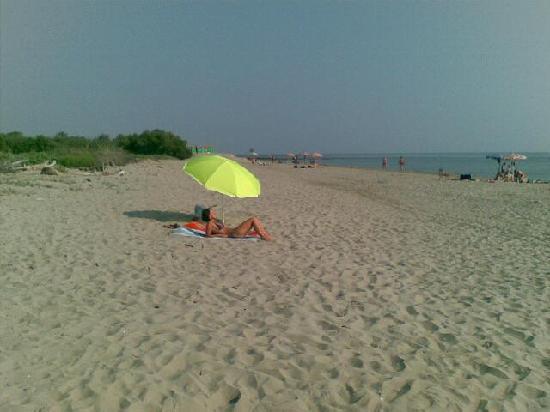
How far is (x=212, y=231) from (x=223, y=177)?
1.09 metres

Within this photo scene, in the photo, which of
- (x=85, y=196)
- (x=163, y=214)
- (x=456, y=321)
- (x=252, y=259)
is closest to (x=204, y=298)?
(x=252, y=259)

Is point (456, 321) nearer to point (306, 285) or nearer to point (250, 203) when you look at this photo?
point (306, 285)

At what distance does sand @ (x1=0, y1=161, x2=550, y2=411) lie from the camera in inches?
126

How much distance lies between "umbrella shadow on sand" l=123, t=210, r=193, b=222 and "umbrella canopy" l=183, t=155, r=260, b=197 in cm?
191

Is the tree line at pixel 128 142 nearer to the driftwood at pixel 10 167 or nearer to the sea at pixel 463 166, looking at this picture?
the driftwood at pixel 10 167

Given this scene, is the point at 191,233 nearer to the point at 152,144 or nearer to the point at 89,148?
the point at 89,148

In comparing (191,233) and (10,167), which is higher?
(10,167)

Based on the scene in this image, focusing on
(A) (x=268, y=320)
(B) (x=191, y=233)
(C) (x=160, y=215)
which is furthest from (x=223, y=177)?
(A) (x=268, y=320)

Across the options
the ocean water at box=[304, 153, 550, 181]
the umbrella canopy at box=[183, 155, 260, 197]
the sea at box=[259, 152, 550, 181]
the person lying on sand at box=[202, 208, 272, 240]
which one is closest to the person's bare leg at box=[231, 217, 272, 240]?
the person lying on sand at box=[202, 208, 272, 240]

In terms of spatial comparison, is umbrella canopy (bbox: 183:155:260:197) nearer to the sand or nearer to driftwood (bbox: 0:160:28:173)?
the sand

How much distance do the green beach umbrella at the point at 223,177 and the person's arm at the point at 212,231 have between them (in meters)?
0.72

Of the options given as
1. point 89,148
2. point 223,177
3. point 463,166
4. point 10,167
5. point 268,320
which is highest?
point 89,148

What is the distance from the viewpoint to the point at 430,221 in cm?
1191

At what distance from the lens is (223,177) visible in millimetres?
8062
